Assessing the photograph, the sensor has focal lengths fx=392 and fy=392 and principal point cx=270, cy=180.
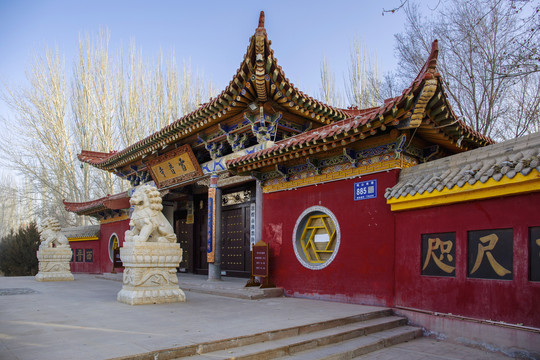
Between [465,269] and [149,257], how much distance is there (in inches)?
173

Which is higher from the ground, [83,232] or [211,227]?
[211,227]

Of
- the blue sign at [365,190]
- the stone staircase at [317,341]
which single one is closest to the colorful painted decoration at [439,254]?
the stone staircase at [317,341]

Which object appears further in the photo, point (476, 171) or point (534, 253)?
point (476, 171)

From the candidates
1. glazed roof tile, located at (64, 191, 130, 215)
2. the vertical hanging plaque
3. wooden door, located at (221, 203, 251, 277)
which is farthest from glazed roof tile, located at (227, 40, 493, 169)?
glazed roof tile, located at (64, 191, 130, 215)

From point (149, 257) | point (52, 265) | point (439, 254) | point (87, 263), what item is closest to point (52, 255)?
point (52, 265)

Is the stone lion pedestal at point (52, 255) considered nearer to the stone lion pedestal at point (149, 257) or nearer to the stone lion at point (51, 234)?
the stone lion at point (51, 234)

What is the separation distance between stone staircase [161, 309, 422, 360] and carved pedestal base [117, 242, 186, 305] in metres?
2.68

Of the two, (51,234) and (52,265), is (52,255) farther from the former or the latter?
(51,234)

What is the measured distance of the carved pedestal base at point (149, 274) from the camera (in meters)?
5.93

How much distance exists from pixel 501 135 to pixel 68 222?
74.1 ft

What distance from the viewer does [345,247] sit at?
624cm

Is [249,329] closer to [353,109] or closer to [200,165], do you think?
[200,165]

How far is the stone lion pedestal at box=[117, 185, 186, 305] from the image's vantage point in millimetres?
5953

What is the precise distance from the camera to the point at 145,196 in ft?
21.4
